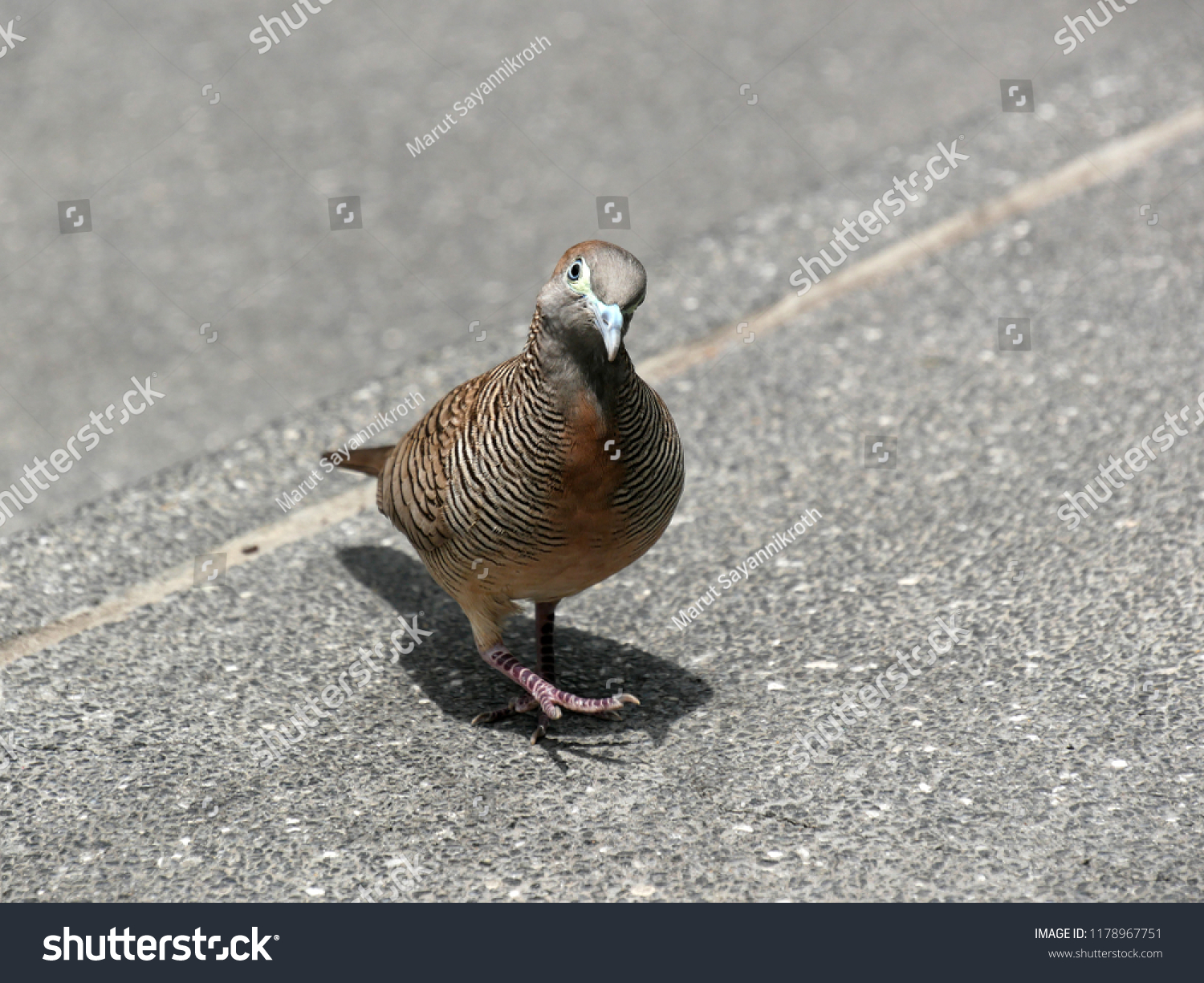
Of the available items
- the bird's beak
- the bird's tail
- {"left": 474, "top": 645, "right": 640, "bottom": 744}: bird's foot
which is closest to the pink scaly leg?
{"left": 474, "top": 645, "right": 640, "bottom": 744}: bird's foot

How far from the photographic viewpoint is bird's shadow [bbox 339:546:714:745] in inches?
155

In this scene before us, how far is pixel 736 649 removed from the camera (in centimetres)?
424

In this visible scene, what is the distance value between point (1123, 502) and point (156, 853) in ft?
11.2

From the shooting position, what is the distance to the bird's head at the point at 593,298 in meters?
3.16

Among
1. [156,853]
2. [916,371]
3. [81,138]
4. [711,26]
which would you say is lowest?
[156,853]

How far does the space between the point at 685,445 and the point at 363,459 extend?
4.97 feet

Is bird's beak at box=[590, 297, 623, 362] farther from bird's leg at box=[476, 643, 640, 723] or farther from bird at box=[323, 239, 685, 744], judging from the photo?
bird's leg at box=[476, 643, 640, 723]

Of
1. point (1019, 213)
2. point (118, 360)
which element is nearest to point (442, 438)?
point (118, 360)

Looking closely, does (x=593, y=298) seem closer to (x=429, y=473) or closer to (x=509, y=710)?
(x=429, y=473)

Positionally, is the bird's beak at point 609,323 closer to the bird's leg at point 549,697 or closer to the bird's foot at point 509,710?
the bird's leg at point 549,697

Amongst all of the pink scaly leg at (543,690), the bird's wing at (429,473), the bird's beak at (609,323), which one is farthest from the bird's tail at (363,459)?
the bird's beak at (609,323)

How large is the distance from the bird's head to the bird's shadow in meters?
1.16

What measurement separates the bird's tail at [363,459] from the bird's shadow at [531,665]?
465mm

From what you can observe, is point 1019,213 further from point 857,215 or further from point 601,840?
point 601,840
